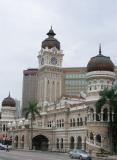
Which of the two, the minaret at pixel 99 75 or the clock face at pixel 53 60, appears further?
the clock face at pixel 53 60

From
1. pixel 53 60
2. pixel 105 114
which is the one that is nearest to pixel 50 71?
pixel 53 60

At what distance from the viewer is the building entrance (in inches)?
3330

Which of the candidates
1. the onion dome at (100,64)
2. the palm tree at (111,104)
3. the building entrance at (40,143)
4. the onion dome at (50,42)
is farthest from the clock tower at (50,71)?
the palm tree at (111,104)

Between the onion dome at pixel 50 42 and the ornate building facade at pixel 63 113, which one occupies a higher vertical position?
the onion dome at pixel 50 42

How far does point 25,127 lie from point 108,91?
91.2 feet

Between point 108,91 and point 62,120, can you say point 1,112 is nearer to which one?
point 62,120

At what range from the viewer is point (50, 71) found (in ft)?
315

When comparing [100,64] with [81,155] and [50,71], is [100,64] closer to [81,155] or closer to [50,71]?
[81,155]

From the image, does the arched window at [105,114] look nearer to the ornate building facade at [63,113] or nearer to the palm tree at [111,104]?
the ornate building facade at [63,113]

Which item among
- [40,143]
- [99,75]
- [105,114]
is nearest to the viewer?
[105,114]

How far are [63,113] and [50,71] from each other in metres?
18.8

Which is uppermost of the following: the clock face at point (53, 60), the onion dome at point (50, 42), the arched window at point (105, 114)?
the onion dome at point (50, 42)

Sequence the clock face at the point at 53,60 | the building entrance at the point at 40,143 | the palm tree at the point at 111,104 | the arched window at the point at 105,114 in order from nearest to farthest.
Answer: the palm tree at the point at 111,104 → the arched window at the point at 105,114 → the building entrance at the point at 40,143 → the clock face at the point at 53,60

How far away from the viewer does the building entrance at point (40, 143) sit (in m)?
84.6
